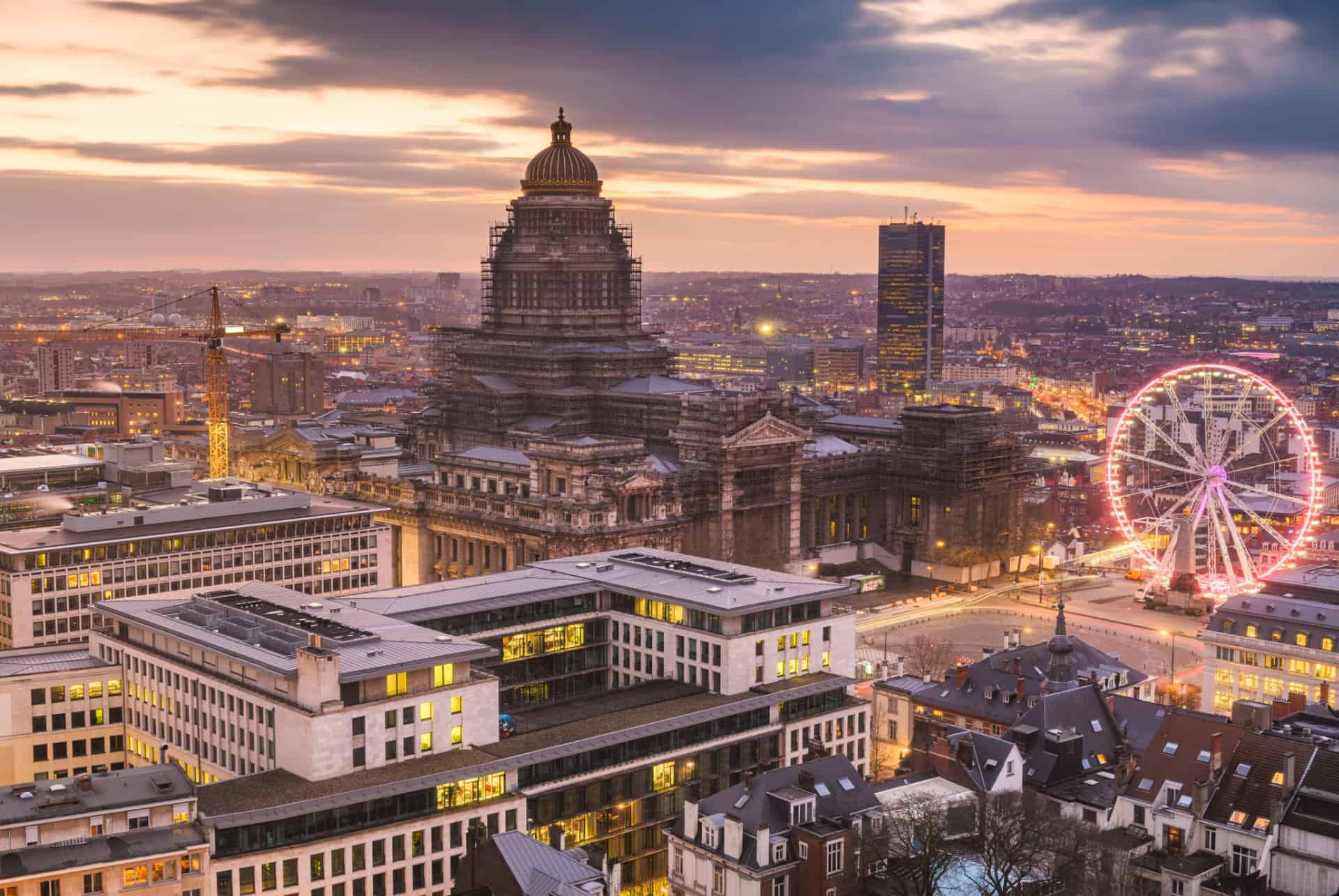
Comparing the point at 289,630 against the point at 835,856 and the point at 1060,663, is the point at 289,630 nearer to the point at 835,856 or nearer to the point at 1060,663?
the point at 835,856

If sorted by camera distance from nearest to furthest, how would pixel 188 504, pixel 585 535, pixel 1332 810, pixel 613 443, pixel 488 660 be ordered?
pixel 1332 810, pixel 488 660, pixel 188 504, pixel 585 535, pixel 613 443

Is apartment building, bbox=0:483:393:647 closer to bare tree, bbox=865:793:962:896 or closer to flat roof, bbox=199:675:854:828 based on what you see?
flat roof, bbox=199:675:854:828

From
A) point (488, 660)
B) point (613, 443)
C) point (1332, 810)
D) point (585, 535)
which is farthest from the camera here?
point (613, 443)

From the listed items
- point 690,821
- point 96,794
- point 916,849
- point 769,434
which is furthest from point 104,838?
point 769,434

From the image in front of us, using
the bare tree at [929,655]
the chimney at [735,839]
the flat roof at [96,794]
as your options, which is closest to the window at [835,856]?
the chimney at [735,839]

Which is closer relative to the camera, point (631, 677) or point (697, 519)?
point (631, 677)

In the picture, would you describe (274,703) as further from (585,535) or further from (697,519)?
(697,519)

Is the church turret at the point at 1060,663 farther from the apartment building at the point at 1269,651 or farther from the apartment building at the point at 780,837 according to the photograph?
the apartment building at the point at 780,837

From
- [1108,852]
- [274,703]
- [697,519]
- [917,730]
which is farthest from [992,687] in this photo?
[697,519]
